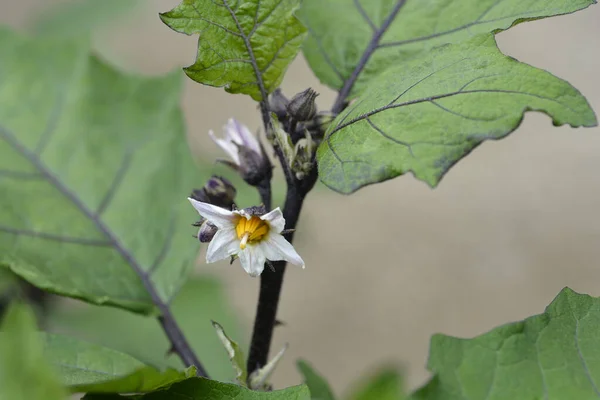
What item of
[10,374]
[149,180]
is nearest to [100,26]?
[149,180]

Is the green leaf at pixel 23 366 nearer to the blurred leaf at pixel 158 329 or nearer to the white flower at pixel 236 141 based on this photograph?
the white flower at pixel 236 141

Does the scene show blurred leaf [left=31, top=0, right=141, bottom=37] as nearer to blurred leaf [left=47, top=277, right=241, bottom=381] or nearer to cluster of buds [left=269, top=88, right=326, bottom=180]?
blurred leaf [left=47, top=277, right=241, bottom=381]

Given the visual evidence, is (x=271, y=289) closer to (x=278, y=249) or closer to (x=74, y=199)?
(x=278, y=249)

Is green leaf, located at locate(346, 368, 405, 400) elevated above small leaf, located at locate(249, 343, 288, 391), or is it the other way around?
small leaf, located at locate(249, 343, 288, 391)

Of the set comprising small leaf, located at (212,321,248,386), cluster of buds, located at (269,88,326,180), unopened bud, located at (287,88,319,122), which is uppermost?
unopened bud, located at (287,88,319,122)

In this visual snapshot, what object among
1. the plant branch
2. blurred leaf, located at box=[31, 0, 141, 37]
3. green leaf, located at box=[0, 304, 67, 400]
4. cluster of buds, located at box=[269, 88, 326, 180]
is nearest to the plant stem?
cluster of buds, located at box=[269, 88, 326, 180]

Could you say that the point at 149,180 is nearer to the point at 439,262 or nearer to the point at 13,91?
the point at 13,91

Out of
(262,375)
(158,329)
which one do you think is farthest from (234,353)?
(158,329)
